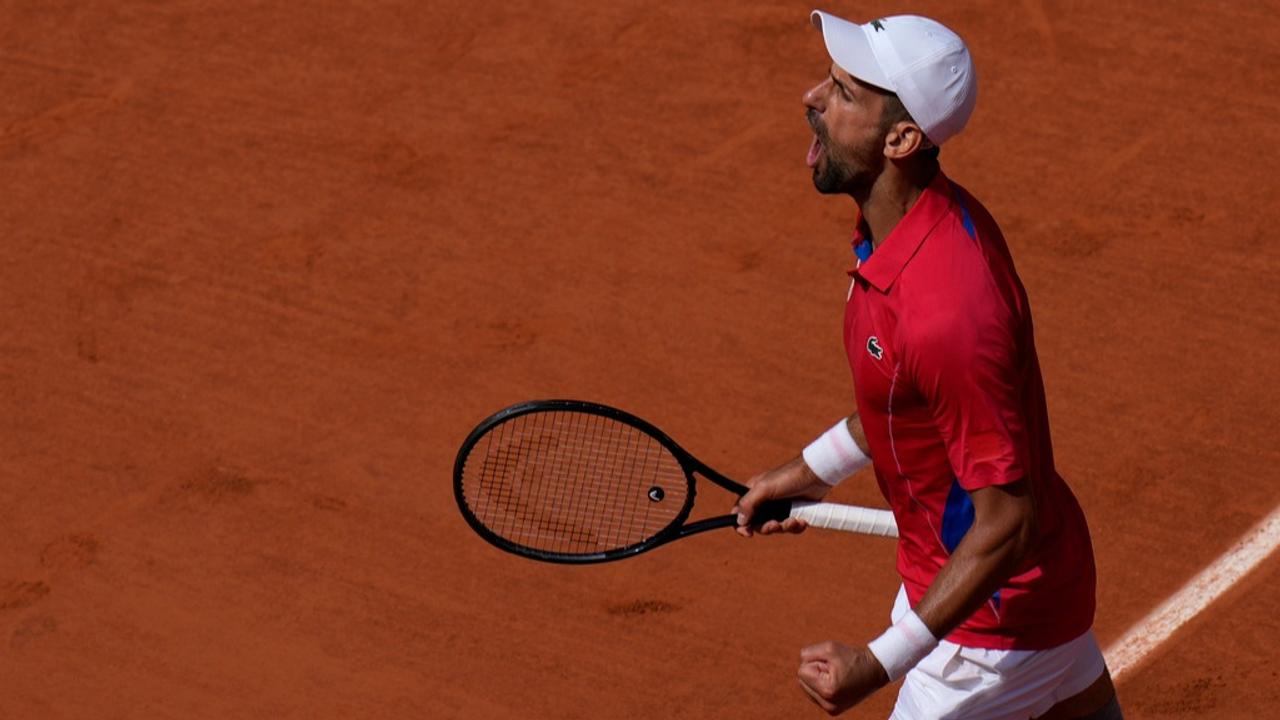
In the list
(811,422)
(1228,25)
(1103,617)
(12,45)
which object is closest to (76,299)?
(12,45)

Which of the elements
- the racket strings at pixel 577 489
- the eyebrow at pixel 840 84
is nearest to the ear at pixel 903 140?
the eyebrow at pixel 840 84

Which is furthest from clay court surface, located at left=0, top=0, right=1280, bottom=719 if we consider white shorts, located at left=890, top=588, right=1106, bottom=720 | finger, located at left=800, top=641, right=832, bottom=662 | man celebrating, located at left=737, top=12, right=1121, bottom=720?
finger, located at left=800, top=641, right=832, bottom=662

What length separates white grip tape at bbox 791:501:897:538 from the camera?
4.39m

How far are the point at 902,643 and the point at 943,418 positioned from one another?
480 millimetres

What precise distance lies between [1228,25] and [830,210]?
98.9 inches

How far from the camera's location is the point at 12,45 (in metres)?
9.20

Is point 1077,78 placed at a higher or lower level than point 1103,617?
higher

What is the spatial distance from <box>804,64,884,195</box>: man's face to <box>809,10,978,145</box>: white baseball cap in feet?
0.14

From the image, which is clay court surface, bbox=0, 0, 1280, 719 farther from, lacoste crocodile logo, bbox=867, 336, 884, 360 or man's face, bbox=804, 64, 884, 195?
man's face, bbox=804, 64, 884, 195

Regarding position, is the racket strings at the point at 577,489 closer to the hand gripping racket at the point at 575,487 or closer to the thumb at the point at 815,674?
the hand gripping racket at the point at 575,487

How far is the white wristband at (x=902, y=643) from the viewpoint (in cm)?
360

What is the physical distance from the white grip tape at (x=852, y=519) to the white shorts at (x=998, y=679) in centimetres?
43


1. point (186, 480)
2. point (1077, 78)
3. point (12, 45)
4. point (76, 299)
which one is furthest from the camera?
point (12, 45)

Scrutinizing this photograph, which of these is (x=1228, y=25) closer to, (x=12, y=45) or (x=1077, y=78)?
(x=1077, y=78)
